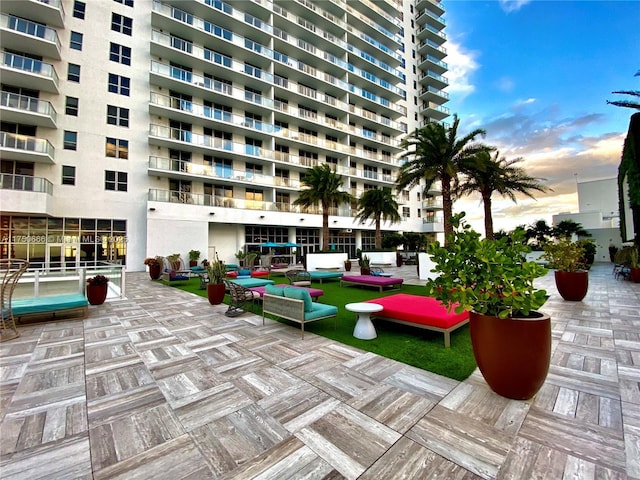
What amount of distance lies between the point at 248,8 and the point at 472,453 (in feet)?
112

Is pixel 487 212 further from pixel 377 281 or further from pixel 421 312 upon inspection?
pixel 421 312

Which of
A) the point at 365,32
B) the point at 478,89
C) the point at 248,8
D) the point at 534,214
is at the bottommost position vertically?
the point at 534,214

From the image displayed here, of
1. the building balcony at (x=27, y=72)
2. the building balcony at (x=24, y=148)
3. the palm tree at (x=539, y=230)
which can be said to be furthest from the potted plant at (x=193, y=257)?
the palm tree at (x=539, y=230)

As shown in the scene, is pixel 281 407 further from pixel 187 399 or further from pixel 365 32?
pixel 365 32

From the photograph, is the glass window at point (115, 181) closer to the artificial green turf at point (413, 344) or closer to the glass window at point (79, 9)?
the glass window at point (79, 9)

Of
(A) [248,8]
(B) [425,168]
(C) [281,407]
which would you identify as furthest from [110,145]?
(C) [281,407]

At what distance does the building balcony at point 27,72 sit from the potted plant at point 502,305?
2571cm

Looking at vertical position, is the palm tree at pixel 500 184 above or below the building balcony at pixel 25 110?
below

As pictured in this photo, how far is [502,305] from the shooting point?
3080 millimetres

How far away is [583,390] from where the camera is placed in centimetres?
328

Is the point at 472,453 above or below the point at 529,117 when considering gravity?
below

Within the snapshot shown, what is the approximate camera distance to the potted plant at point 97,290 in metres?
8.38

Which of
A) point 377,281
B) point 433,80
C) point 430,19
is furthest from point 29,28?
point 430,19

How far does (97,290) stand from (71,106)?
18.3 m
